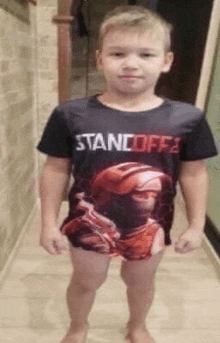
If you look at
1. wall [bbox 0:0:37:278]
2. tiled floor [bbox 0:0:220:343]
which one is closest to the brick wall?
wall [bbox 0:0:37:278]

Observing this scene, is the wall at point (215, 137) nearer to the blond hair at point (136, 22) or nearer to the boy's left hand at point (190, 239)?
the boy's left hand at point (190, 239)

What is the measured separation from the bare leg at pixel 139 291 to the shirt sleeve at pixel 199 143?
36 centimetres

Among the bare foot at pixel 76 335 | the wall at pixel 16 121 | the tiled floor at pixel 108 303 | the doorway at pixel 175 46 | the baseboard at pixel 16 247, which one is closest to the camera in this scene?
the bare foot at pixel 76 335

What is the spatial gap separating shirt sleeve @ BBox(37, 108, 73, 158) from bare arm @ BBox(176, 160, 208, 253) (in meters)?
0.37

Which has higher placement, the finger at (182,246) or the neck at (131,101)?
the neck at (131,101)

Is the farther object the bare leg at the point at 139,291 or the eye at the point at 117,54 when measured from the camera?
the bare leg at the point at 139,291

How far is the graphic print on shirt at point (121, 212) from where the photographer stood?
85 centimetres

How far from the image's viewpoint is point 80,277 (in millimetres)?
1016

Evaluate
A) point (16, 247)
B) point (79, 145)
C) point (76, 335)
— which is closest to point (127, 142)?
point (79, 145)

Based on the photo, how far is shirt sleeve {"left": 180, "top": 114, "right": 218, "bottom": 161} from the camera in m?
0.86

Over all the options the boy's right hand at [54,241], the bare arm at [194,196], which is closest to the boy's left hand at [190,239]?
the bare arm at [194,196]

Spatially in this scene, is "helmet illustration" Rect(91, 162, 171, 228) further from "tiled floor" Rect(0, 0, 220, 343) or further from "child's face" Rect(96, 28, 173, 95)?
"tiled floor" Rect(0, 0, 220, 343)

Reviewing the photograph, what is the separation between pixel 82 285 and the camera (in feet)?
3.40

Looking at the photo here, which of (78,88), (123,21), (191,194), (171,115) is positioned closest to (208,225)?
(191,194)
